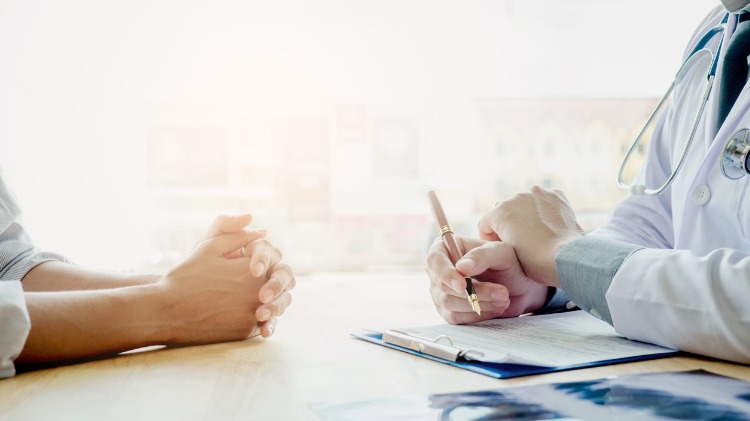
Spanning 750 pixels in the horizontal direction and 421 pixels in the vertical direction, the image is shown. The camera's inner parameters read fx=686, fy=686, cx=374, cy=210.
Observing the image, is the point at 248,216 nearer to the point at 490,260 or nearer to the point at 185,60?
the point at 490,260

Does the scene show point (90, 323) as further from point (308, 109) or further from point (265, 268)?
point (308, 109)

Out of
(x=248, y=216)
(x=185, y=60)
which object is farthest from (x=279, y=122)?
(x=248, y=216)

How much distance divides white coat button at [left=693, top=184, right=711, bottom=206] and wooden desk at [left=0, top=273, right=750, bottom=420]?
0.32 m

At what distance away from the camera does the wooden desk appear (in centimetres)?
52

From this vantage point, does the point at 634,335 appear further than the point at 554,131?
No

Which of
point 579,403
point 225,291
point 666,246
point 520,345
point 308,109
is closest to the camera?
point 579,403

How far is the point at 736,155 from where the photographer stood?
854 millimetres

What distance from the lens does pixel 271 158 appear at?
2.69m

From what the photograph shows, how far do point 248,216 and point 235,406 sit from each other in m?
0.44

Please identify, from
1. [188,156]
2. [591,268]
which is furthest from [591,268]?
[188,156]

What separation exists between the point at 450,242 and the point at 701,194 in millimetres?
345

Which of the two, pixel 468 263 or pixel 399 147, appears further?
pixel 399 147

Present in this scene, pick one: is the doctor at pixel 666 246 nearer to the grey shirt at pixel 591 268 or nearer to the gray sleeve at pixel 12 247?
the grey shirt at pixel 591 268

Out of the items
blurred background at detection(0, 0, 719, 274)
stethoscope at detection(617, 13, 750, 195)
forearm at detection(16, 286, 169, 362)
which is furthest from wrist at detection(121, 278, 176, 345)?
blurred background at detection(0, 0, 719, 274)
